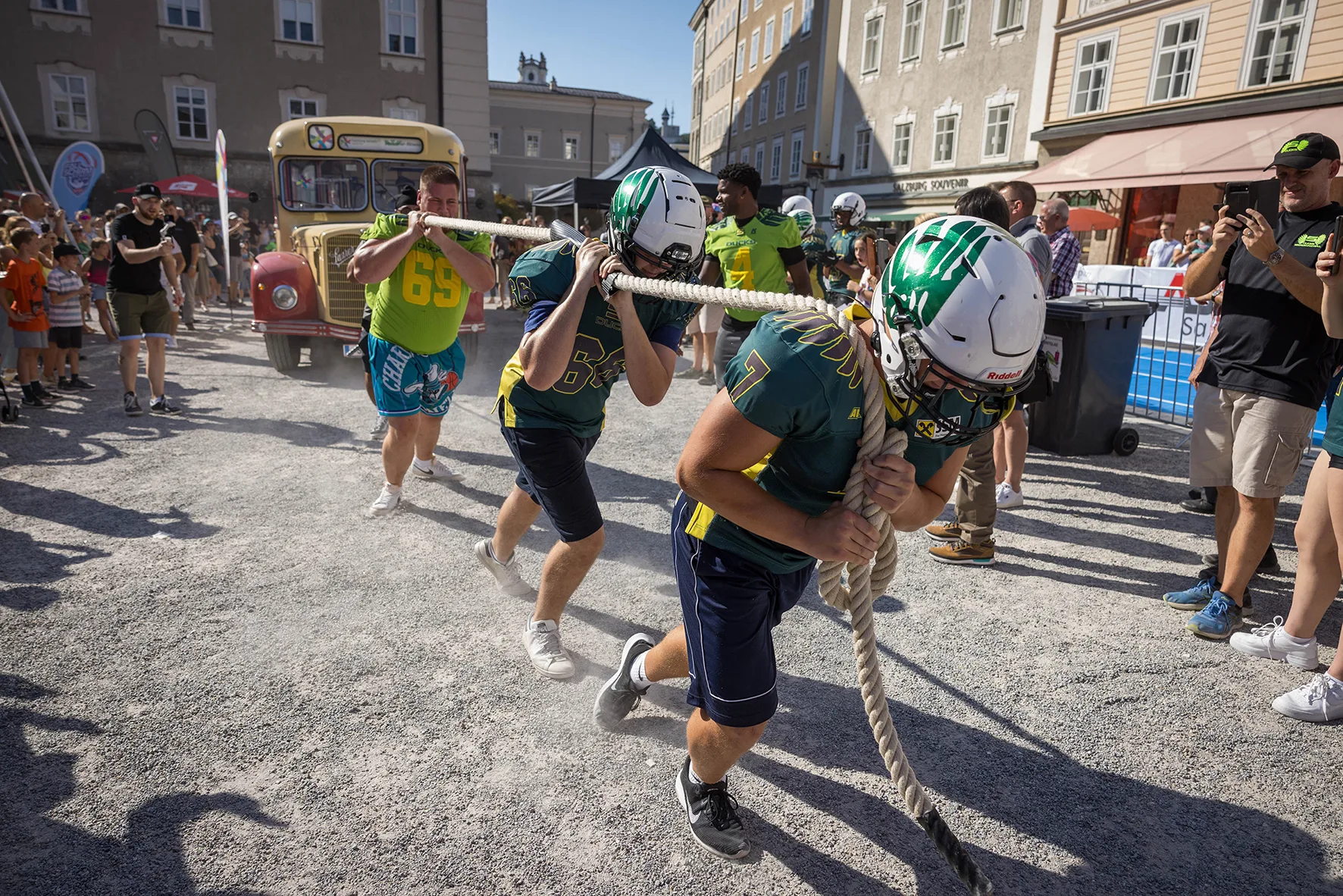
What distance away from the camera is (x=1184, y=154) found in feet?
52.3

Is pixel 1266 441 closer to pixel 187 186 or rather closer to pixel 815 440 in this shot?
pixel 815 440

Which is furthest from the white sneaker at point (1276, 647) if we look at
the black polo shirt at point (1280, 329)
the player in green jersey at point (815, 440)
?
the player in green jersey at point (815, 440)

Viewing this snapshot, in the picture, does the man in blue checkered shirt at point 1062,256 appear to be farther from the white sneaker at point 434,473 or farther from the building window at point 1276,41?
the building window at point 1276,41

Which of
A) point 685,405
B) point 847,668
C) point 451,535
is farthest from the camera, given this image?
point 685,405

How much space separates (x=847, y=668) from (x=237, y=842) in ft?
7.88

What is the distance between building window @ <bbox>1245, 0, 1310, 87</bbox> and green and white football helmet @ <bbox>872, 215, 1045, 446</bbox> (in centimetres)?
1905

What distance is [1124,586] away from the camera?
434 cm

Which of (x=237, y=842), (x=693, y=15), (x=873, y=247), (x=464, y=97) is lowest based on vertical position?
(x=237, y=842)

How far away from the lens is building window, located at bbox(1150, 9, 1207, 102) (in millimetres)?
17000

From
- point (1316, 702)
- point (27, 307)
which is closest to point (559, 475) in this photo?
point (1316, 702)

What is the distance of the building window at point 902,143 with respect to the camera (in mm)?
26234

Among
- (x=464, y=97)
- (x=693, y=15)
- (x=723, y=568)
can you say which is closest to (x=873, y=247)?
(x=723, y=568)

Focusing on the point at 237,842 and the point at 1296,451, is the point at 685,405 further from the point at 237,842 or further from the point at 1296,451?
the point at 237,842

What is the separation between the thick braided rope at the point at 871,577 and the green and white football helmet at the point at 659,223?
521mm
